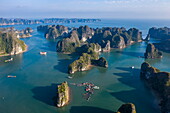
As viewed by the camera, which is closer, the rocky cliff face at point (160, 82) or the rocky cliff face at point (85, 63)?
the rocky cliff face at point (160, 82)

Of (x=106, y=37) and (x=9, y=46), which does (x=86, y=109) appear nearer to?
(x=9, y=46)

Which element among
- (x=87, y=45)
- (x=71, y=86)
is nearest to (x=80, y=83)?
(x=71, y=86)

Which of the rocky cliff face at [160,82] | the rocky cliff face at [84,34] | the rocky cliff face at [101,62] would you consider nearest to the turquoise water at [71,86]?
the rocky cliff face at [160,82]

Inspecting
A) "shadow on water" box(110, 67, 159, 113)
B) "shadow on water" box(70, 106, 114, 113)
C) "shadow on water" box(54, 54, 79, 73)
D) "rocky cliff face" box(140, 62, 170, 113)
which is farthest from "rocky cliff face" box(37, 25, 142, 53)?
"shadow on water" box(70, 106, 114, 113)

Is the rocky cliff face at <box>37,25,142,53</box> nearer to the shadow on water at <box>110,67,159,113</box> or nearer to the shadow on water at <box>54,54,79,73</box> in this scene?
the shadow on water at <box>54,54,79,73</box>

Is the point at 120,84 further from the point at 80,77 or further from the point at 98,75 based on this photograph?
the point at 80,77

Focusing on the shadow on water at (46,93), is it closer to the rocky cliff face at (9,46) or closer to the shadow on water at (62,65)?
the shadow on water at (62,65)

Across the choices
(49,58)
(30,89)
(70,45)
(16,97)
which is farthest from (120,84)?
(70,45)
